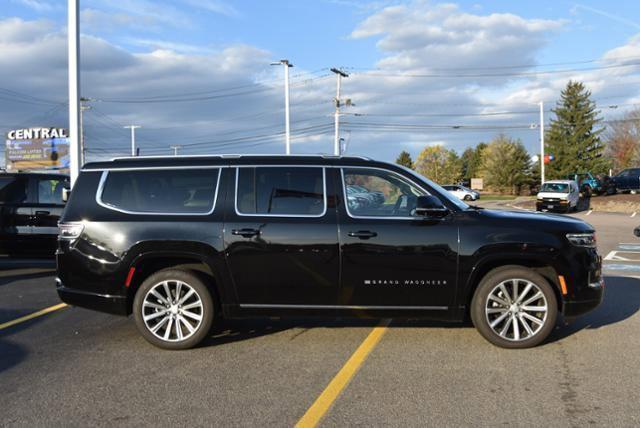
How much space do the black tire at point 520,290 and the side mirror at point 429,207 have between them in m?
0.77

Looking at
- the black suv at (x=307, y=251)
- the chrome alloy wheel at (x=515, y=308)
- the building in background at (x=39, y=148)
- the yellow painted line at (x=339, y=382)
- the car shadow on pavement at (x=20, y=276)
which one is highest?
the building in background at (x=39, y=148)

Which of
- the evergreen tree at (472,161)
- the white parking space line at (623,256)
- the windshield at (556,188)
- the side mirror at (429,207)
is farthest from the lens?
the evergreen tree at (472,161)

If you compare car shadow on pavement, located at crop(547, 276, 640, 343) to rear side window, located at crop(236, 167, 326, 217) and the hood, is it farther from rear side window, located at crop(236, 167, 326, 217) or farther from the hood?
rear side window, located at crop(236, 167, 326, 217)

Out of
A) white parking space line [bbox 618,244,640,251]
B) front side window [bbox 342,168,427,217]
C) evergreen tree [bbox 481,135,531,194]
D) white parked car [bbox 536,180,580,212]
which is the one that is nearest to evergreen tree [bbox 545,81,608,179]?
evergreen tree [bbox 481,135,531,194]

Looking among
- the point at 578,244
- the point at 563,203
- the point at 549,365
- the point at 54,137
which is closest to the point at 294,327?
the point at 549,365

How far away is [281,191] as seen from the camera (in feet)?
18.5

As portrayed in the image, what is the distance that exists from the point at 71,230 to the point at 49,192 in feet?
16.9

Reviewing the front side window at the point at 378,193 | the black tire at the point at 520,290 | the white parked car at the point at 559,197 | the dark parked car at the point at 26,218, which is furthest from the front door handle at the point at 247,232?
the white parked car at the point at 559,197

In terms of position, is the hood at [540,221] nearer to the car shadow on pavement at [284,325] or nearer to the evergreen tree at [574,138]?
the car shadow on pavement at [284,325]

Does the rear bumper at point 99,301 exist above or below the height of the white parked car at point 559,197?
below

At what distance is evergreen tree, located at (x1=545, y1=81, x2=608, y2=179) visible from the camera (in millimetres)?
60938

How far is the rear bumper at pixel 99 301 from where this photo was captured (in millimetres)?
5660

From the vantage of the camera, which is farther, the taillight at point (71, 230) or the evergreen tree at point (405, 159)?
the evergreen tree at point (405, 159)

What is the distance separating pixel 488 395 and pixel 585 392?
2.54 ft
